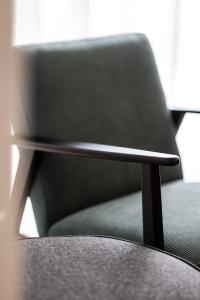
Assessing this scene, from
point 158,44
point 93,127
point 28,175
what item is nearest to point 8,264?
point 28,175

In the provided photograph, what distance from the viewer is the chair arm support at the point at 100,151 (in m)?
1.19

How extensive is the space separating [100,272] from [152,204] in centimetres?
24

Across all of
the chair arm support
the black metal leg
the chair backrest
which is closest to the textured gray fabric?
the black metal leg

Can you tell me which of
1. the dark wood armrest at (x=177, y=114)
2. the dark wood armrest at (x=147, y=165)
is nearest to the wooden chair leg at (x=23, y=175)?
the dark wood armrest at (x=147, y=165)

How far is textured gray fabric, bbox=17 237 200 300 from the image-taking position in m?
0.95

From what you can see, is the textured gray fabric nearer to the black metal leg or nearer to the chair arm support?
the black metal leg

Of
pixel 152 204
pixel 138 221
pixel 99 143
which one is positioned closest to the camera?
pixel 152 204

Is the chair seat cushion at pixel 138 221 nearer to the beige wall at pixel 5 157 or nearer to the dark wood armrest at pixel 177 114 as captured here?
the dark wood armrest at pixel 177 114

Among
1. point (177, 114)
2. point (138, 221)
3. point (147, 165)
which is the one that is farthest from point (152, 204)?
point (177, 114)

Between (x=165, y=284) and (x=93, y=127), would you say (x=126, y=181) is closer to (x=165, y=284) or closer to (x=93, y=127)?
(x=93, y=127)

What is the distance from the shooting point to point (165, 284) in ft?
3.22

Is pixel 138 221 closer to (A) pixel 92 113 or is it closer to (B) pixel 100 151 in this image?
(B) pixel 100 151

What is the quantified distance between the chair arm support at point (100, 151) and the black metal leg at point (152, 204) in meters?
0.02

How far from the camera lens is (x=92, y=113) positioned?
1.58 metres
